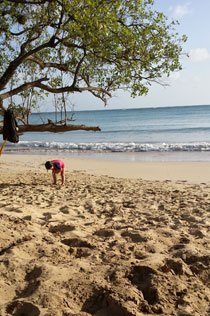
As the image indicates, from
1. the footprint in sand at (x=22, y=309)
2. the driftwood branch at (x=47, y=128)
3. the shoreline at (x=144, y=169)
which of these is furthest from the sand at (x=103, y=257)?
the shoreline at (x=144, y=169)

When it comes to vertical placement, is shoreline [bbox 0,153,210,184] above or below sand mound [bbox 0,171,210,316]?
below

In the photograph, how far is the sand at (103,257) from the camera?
361 cm

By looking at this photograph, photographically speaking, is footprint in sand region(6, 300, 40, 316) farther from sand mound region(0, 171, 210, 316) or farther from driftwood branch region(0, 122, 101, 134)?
driftwood branch region(0, 122, 101, 134)

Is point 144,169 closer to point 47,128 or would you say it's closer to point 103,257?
point 47,128

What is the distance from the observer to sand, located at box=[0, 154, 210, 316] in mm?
3605

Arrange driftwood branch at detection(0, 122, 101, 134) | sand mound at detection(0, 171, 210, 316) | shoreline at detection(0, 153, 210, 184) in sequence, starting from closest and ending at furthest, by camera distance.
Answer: sand mound at detection(0, 171, 210, 316) < driftwood branch at detection(0, 122, 101, 134) < shoreline at detection(0, 153, 210, 184)

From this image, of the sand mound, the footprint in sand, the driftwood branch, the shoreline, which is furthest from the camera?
the shoreline

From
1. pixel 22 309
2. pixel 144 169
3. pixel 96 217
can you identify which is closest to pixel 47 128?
pixel 96 217

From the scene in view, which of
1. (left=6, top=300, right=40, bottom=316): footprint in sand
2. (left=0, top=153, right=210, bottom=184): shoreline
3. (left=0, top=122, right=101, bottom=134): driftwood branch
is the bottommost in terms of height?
(left=0, top=153, right=210, bottom=184): shoreline

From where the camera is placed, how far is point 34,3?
346 inches

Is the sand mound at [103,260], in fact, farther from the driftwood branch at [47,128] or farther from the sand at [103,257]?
the driftwood branch at [47,128]

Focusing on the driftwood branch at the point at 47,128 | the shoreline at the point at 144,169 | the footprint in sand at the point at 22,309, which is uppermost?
the driftwood branch at the point at 47,128

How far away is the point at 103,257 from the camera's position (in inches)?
184

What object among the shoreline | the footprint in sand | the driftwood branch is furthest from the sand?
the shoreline
